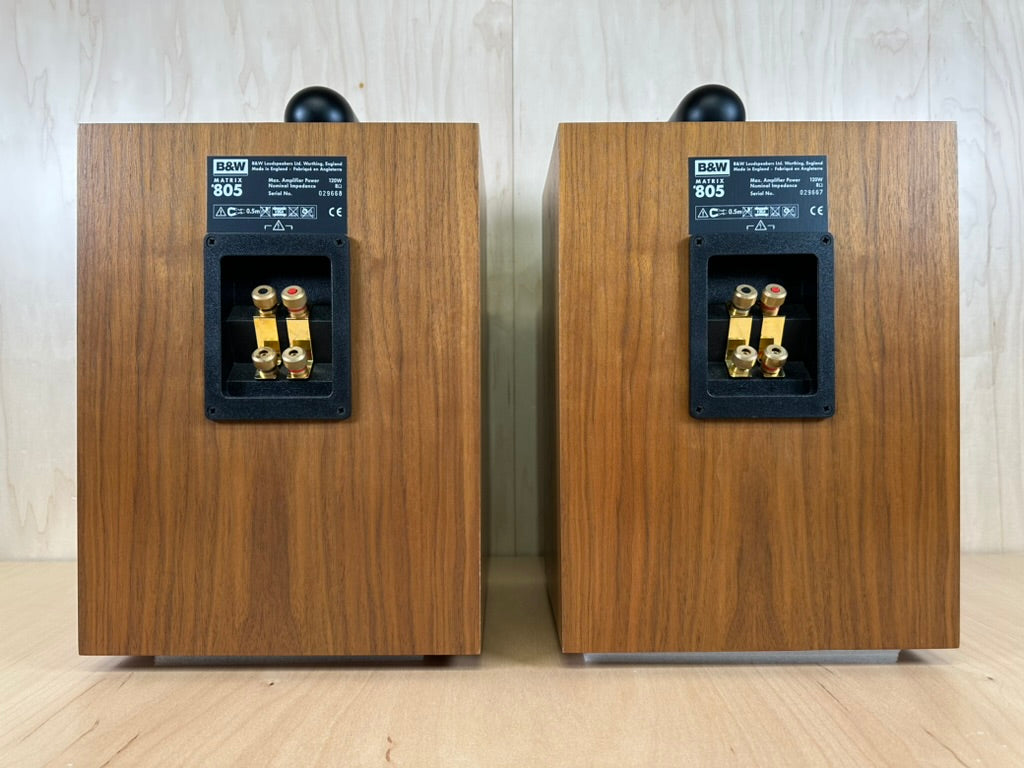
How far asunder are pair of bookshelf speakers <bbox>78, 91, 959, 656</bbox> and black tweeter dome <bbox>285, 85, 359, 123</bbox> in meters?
0.08

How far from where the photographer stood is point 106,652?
84 centimetres

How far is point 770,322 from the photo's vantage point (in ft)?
2.82

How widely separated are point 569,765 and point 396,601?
0.94 feet

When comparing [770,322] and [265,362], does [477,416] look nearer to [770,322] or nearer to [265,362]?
[265,362]

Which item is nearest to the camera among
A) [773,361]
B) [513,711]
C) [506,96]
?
[513,711]

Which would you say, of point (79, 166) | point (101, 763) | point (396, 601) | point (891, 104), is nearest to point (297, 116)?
point (79, 166)

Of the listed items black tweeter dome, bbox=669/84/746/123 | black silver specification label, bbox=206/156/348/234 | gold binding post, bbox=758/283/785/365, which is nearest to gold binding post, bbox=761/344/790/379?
gold binding post, bbox=758/283/785/365

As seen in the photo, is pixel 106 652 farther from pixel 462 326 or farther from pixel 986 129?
pixel 986 129

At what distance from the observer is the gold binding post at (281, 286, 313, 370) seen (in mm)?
845

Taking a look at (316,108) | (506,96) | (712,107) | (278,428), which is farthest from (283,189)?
(506,96)

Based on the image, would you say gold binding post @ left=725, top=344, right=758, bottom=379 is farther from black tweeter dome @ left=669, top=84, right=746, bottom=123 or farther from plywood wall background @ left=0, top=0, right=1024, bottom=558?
plywood wall background @ left=0, top=0, right=1024, bottom=558

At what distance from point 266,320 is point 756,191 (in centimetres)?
58

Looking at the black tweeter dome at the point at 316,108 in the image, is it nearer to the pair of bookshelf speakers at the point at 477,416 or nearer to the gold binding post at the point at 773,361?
the pair of bookshelf speakers at the point at 477,416

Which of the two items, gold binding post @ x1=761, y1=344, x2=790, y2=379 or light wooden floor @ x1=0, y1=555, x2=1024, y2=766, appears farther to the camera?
gold binding post @ x1=761, y1=344, x2=790, y2=379
